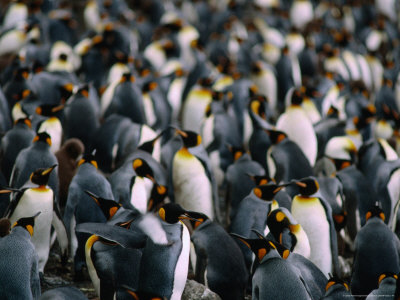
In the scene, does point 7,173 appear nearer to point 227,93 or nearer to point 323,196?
point 323,196

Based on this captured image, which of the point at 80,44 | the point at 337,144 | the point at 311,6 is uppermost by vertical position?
the point at 337,144

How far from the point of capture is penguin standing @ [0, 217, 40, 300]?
3855mm

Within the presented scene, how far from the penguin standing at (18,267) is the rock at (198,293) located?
3.18 feet

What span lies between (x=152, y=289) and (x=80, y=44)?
7.71 m

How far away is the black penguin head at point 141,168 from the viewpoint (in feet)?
18.1

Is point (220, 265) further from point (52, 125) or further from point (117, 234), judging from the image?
point (52, 125)

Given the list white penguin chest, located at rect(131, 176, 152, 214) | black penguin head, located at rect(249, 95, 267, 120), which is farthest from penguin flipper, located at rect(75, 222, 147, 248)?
black penguin head, located at rect(249, 95, 267, 120)

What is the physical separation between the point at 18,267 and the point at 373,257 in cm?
230

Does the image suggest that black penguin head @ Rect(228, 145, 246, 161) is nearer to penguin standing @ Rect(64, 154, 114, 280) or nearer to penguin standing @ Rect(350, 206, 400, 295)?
penguin standing @ Rect(64, 154, 114, 280)

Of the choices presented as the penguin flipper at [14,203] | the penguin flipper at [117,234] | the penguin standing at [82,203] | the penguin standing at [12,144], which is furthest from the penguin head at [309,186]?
the penguin standing at [12,144]

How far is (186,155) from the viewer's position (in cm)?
630

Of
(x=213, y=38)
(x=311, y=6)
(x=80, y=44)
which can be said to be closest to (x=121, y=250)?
(x=80, y=44)

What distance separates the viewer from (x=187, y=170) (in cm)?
624

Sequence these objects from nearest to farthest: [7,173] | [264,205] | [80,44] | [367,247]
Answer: [367,247], [264,205], [7,173], [80,44]
